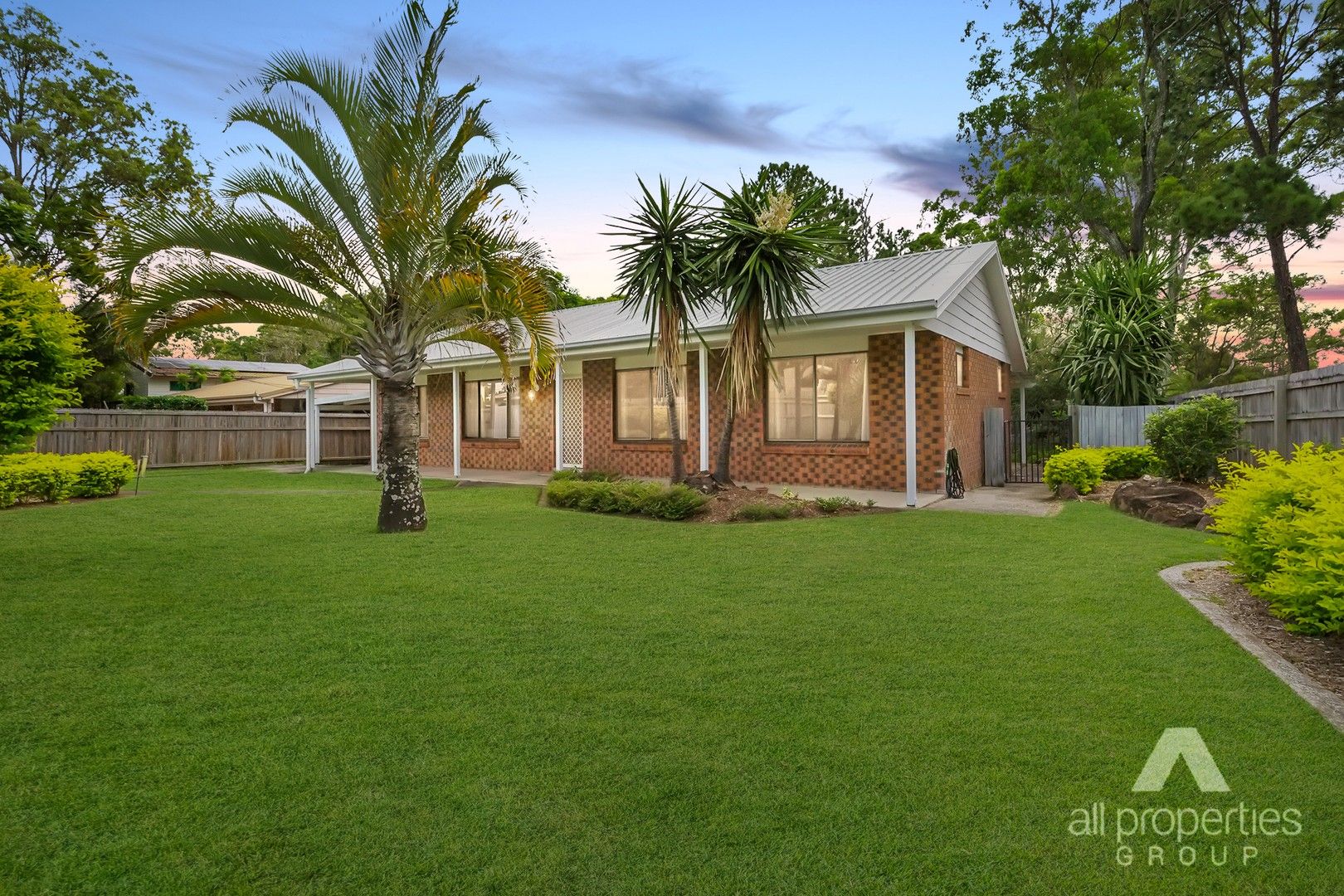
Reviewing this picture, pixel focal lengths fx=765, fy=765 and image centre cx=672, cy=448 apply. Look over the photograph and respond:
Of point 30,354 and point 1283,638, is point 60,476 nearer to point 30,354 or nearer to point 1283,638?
point 30,354

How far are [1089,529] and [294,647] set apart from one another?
822 centimetres

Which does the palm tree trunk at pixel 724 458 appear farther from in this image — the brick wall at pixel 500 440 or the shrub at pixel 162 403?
the shrub at pixel 162 403

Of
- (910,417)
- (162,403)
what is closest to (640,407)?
(910,417)

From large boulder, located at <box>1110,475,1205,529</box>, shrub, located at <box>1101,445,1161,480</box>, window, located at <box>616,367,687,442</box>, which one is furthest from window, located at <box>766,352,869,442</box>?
shrub, located at <box>1101,445,1161,480</box>

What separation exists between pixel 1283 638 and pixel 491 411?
17.1 meters

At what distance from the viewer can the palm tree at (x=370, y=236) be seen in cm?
821

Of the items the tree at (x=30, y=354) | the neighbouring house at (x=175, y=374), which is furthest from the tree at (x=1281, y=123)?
the neighbouring house at (x=175, y=374)

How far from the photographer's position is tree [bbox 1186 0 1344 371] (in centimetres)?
1373

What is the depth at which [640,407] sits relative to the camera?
16.2 m

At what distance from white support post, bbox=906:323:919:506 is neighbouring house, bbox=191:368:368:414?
18.1 metres

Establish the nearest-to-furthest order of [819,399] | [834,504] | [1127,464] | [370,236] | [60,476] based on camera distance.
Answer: [370,236] → [834,504] → [60,476] → [1127,464] → [819,399]

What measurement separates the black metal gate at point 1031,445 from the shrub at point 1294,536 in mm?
10527

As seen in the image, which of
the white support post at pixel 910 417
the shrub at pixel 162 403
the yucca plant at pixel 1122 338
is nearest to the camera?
the white support post at pixel 910 417

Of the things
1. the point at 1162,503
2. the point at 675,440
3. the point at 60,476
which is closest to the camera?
the point at 1162,503
